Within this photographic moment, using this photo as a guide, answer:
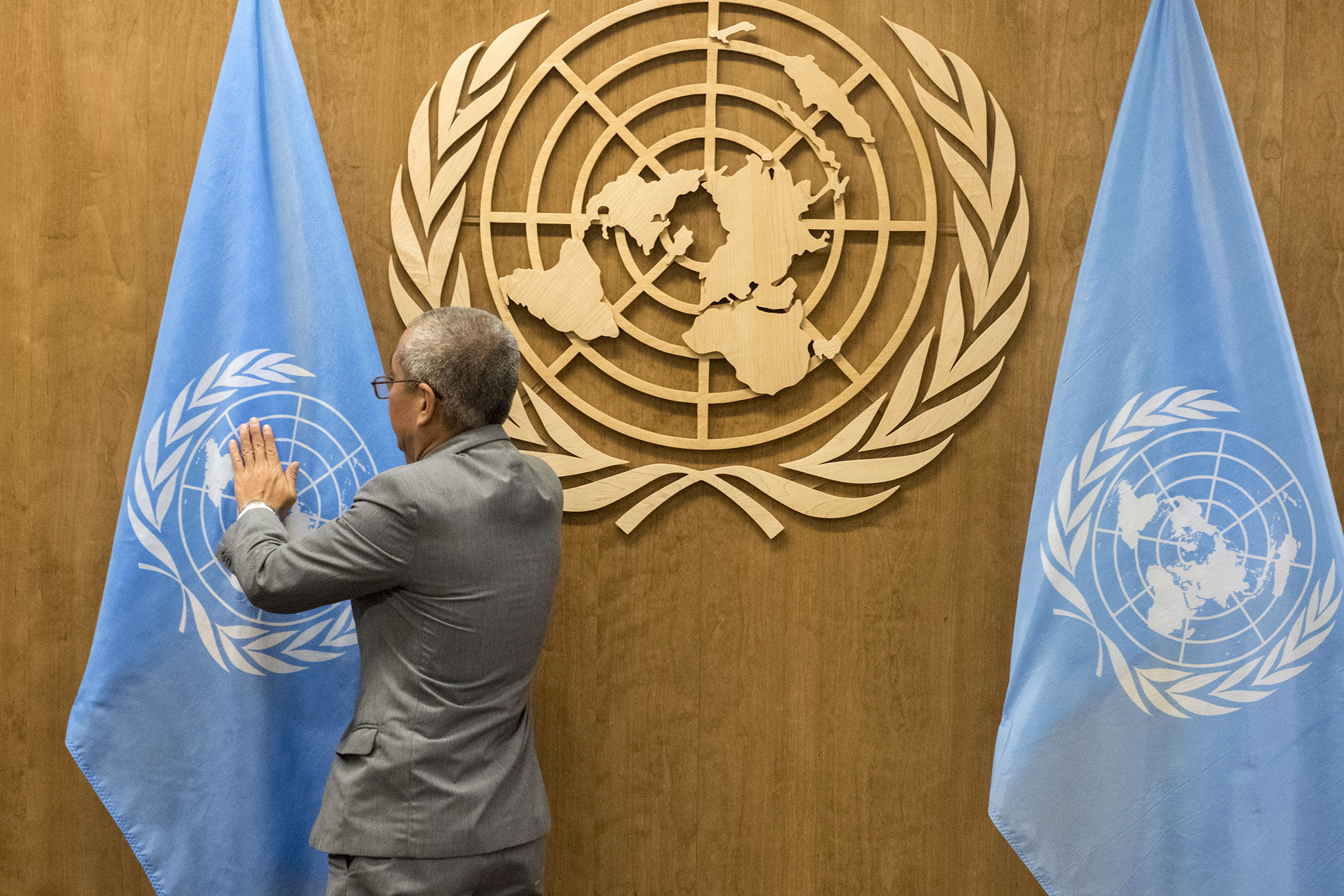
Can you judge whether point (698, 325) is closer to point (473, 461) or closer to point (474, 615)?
point (473, 461)

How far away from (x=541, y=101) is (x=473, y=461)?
0.89 meters

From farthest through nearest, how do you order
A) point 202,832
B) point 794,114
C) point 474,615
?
point 794,114
point 202,832
point 474,615

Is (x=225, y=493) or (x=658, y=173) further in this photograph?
(x=658, y=173)

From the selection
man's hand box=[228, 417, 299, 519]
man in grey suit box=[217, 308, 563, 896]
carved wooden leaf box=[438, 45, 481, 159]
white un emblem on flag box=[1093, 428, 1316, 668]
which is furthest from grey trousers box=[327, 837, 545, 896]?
carved wooden leaf box=[438, 45, 481, 159]

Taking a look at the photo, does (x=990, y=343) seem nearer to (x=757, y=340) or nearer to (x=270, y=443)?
(x=757, y=340)

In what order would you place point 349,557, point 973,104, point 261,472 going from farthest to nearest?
point 973,104 → point 261,472 → point 349,557

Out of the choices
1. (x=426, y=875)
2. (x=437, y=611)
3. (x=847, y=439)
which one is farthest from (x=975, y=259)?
(x=426, y=875)

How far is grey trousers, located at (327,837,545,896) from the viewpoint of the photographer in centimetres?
151

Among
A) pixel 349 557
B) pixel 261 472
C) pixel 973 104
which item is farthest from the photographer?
pixel 973 104

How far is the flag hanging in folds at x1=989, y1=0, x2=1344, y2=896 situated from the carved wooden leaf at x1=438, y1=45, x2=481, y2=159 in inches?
49.9

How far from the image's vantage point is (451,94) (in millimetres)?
2031

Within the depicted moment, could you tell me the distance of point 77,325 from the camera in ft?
6.90

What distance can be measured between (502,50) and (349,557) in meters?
1.12

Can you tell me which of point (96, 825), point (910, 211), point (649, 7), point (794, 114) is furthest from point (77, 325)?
point (910, 211)
